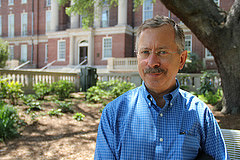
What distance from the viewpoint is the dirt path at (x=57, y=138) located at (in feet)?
13.5

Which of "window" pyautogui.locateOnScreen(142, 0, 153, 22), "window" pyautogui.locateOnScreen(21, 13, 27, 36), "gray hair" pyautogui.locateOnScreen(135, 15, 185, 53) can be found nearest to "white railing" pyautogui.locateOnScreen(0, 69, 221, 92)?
"gray hair" pyautogui.locateOnScreen(135, 15, 185, 53)

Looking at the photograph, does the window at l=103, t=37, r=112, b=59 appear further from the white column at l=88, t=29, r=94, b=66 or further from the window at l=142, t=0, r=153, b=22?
the window at l=142, t=0, r=153, b=22

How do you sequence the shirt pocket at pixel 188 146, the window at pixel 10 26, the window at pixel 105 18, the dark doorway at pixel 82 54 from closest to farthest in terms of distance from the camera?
the shirt pocket at pixel 188 146 → the dark doorway at pixel 82 54 → the window at pixel 105 18 → the window at pixel 10 26

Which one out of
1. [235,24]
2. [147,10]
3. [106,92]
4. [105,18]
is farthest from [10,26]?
[235,24]

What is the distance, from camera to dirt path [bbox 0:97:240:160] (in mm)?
4125

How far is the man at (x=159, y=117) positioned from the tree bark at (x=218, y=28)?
174 inches

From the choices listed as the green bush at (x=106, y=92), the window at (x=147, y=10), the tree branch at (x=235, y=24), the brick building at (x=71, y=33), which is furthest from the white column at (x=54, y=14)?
the tree branch at (x=235, y=24)

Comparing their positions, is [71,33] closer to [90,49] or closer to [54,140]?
[90,49]

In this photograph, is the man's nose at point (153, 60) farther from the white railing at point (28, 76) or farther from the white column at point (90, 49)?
the white column at point (90, 49)

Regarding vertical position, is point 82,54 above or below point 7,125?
above

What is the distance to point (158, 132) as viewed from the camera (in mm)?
1496

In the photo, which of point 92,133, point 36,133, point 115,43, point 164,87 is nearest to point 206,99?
point 92,133

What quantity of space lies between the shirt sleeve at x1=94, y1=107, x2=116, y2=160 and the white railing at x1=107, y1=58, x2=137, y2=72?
19.2 m

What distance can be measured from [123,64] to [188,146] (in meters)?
20.6
